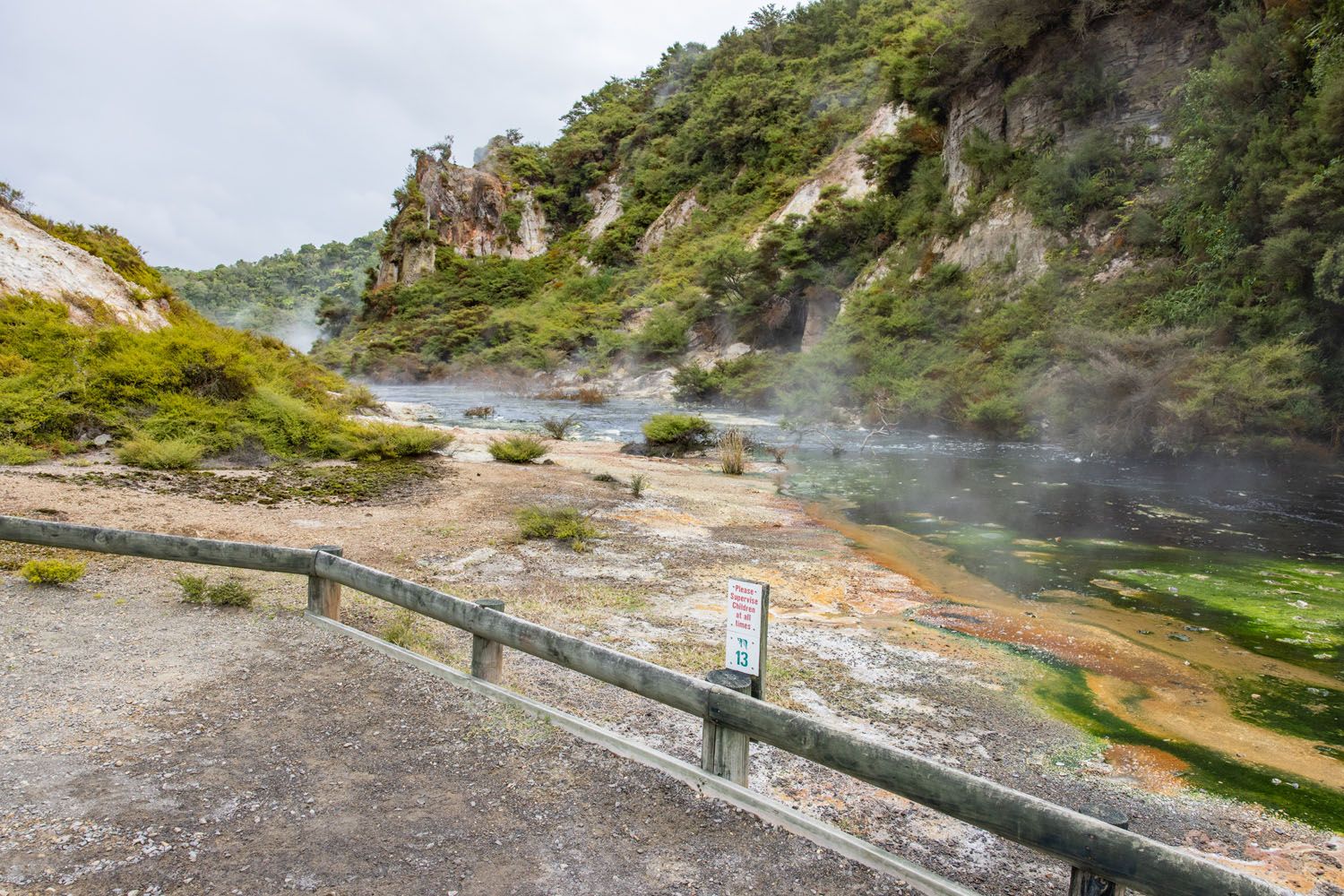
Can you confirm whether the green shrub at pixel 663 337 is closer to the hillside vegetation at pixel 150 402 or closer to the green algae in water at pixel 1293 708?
the hillside vegetation at pixel 150 402

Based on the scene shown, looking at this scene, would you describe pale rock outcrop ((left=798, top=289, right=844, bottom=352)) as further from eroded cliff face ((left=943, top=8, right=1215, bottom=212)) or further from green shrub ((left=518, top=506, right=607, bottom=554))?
green shrub ((left=518, top=506, right=607, bottom=554))

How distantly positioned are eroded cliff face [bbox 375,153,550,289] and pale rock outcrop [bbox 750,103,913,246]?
1346 inches

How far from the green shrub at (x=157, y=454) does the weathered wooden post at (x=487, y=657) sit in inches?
378

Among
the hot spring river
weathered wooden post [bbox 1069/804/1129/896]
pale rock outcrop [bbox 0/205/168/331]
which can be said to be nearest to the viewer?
weathered wooden post [bbox 1069/804/1129/896]

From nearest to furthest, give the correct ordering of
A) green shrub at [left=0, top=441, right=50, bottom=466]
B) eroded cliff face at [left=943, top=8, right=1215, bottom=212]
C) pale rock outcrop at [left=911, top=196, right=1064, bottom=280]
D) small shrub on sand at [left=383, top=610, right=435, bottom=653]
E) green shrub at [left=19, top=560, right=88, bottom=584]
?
1. small shrub on sand at [left=383, top=610, right=435, bottom=653]
2. green shrub at [left=19, top=560, right=88, bottom=584]
3. green shrub at [left=0, top=441, right=50, bottom=466]
4. eroded cliff face at [left=943, top=8, right=1215, bottom=212]
5. pale rock outcrop at [left=911, top=196, right=1064, bottom=280]

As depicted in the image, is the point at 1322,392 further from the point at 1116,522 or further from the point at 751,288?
the point at 751,288

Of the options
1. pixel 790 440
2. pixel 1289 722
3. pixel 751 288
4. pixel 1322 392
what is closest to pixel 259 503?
pixel 1289 722

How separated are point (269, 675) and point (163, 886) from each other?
200cm

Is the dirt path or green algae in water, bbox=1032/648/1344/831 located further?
green algae in water, bbox=1032/648/1344/831

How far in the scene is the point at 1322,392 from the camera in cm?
1554

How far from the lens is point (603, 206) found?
230ft

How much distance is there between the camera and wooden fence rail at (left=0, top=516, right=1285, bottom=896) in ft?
7.52

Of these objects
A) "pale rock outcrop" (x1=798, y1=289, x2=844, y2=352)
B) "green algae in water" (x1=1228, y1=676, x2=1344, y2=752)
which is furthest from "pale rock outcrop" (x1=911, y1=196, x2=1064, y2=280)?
"green algae in water" (x1=1228, y1=676, x2=1344, y2=752)

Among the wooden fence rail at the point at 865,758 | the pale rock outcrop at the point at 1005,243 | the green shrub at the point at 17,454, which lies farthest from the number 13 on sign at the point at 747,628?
the pale rock outcrop at the point at 1005,243
